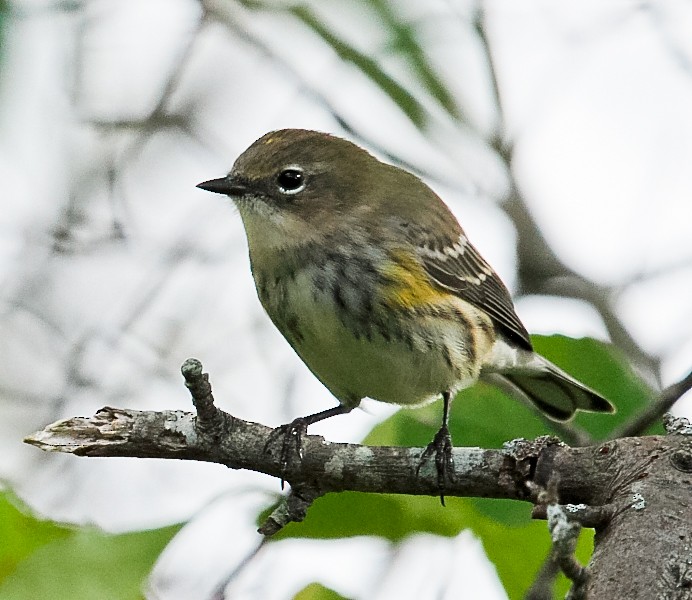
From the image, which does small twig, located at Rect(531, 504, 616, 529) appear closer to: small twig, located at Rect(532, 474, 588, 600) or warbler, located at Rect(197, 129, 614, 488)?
small twig, located at Rect(532, 474, 588, 600)

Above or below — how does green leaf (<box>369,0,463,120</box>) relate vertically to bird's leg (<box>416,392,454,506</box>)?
above

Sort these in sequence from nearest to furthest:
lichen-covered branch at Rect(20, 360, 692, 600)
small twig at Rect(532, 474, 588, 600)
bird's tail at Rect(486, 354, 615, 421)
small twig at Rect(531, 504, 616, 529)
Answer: small twig at Rect(532, 474, 588, 600), lichen-covered branch at Rect(20, 360, 692, 600), small twig at Rect(531, 504, 616, 529), bird's tail at Rect(486, 354, 615, 421)

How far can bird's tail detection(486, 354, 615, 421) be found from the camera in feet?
16.8

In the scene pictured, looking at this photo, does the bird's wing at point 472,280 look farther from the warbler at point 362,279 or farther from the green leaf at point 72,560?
the green leaf at point 72,560

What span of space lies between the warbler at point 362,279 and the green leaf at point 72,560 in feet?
3.03

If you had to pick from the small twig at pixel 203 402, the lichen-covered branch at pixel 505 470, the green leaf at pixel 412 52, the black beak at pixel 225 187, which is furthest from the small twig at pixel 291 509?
the green leaf at pixel 412 52

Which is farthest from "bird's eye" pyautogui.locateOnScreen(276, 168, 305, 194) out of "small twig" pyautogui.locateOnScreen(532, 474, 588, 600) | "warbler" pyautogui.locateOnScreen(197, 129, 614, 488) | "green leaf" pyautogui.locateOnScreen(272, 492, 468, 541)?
"small twig" pyautogui.locateOnScreen(532, 474, 588, 600)

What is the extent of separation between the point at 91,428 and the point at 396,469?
2.97ft

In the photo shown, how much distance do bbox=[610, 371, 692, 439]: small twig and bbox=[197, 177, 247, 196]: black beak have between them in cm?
194

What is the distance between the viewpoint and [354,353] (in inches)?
162

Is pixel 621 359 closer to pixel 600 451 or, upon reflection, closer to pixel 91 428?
pixel 600 451

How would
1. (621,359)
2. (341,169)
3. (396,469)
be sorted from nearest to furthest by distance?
1. (396,469)
2. (621,359)
3. (341,169)

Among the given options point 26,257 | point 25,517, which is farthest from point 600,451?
point 26,257

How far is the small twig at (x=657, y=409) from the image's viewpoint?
10.5ft
